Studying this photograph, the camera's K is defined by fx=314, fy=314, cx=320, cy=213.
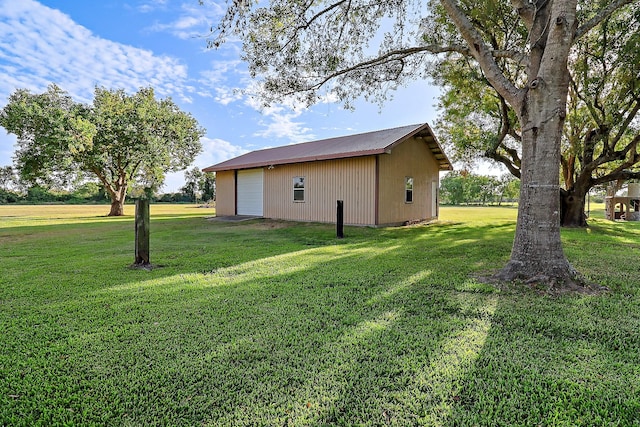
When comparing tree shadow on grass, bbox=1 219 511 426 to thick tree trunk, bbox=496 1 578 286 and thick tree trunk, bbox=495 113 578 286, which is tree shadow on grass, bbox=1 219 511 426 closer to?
thick tree trunk, bbox=495 113 578 286

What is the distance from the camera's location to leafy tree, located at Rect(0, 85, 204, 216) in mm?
16969

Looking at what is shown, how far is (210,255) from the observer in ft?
20.5

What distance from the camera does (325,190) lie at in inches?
490

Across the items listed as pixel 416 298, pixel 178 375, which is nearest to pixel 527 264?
pixel 416 298

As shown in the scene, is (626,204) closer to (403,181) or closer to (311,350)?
(403,181)

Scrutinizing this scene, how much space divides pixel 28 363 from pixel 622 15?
534 inches

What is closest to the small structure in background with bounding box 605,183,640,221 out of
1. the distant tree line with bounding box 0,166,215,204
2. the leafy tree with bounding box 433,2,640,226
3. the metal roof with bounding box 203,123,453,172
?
the leafy tree with bounding box 433,2,640,226

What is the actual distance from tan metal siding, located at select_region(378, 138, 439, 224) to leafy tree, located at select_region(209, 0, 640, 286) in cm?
319

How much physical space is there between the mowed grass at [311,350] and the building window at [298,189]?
8626mm

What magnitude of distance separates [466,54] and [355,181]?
642 cm

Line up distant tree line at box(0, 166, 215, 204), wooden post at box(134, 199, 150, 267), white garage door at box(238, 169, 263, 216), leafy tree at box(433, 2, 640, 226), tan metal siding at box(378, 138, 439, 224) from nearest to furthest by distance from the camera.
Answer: wooden post at box(134, 199, 150, 267) → leafy tree at box(433, 2, 640, 226) → tan metal siding at box(378, 138, 439, 224) → white garage door at box(238, 169, 263, 216) → distant tree line at box(0, 166, 215, 204)

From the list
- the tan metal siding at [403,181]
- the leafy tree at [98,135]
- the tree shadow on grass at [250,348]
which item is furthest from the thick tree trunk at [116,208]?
the tree shadow on grass at [250,348]

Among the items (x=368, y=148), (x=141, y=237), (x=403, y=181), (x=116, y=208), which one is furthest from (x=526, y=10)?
(x=116, y=208)

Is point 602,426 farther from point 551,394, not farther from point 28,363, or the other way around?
point 28,363
